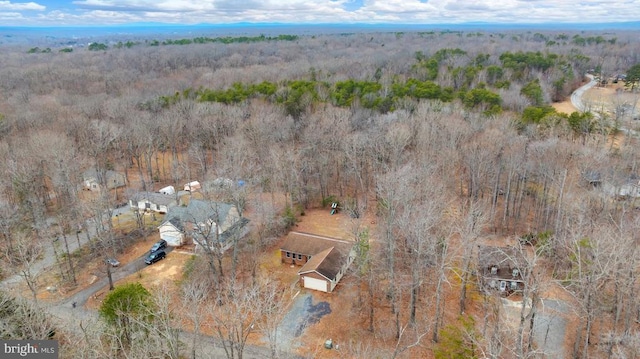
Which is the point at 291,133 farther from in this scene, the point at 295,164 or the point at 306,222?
the point at 306,222

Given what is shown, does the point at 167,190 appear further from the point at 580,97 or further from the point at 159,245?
the point at 580,97

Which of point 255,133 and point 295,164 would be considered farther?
point 255,133

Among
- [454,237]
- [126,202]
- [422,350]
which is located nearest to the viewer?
[422,350]

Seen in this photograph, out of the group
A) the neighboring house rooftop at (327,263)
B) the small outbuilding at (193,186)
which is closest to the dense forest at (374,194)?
the small outbuilding at (193,186)

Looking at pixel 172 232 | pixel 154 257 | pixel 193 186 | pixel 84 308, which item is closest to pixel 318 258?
pixel 154 257

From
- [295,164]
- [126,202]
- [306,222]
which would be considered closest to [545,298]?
[306,222]

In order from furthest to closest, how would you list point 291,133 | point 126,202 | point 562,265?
1. point 291,133
2. point 126,202
3. point 562,265

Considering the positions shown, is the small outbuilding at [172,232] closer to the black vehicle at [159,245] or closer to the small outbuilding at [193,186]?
the black vehicle at [159,245]
